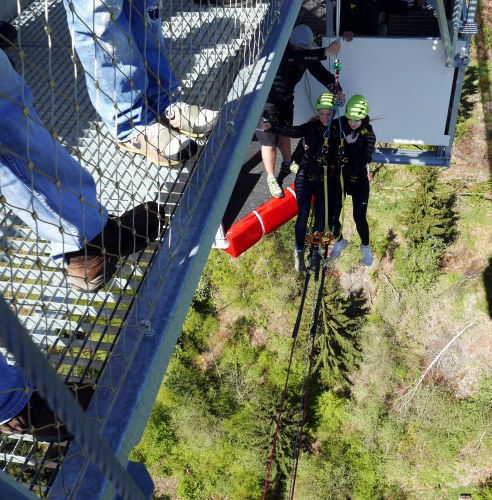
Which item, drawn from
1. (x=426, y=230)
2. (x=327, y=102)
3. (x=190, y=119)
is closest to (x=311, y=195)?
(x=327, y=102)

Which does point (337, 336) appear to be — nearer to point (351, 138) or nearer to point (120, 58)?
point (351, 138)

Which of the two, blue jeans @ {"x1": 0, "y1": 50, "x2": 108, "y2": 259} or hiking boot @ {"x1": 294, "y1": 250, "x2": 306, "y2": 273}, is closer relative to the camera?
blue jeans @ {"x1": 0, "y1": 50, "x2": 108, "y2": 259}

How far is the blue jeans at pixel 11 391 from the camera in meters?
1.44

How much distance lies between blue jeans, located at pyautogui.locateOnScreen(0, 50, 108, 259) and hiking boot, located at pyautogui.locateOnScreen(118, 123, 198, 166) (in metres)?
0.48

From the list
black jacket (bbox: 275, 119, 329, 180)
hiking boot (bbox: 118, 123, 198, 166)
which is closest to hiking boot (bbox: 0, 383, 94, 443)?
hiking boot (bbox: 118, 123, 198, 166)

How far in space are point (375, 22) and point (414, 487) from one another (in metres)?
6.57

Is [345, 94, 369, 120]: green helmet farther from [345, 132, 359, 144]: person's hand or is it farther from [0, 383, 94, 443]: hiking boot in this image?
[0, 383, 94, 443]: hiking boot

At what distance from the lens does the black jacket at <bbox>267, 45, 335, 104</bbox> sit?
11.9ft

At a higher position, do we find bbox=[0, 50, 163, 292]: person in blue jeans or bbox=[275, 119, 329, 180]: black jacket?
bbox=[0, 50, 163, 292]: person in blue jeans

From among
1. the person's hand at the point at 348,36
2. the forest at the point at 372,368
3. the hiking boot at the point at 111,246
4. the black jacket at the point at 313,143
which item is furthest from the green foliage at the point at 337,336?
the hiking boot at the point at 111,246

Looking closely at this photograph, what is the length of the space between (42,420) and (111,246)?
559 mm

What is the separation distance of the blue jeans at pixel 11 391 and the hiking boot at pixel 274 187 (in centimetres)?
282

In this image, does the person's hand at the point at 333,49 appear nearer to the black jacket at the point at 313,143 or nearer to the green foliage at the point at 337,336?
the black jacket at the point at 313,143

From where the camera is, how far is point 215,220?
6.67ft
